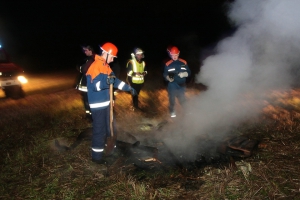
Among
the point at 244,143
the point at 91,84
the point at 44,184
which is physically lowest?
the point at 44,184

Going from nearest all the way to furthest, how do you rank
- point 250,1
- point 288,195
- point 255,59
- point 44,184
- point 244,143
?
point 288,195 → point 44,184 → point 244,143 → point 250,1 → point 255,59

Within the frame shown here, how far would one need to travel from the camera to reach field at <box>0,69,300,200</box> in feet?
12.4

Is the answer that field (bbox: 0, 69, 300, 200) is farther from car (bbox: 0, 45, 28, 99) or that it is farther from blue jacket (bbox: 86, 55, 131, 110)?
car (bbox: 0, 45, 28, 99)

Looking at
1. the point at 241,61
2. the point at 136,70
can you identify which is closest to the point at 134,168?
the point at 136,70

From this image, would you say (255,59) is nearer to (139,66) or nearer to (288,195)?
(139,66)

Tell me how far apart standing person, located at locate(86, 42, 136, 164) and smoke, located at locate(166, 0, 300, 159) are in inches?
74.2

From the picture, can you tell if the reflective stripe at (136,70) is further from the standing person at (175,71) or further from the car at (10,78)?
the car at (10,78)

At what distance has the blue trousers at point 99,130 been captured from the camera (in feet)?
14.6

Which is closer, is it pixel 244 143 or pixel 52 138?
pixel 244 143

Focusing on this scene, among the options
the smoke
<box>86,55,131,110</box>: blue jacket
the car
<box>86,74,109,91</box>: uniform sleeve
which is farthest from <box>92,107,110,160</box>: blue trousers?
the car

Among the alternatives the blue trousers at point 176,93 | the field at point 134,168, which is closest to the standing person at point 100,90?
the field at point 134,168

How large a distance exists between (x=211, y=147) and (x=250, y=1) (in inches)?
152

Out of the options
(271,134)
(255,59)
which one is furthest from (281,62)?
(271,134)

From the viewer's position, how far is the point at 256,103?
7.70 meters
